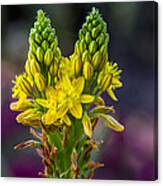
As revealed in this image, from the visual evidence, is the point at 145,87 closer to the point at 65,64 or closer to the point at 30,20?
the point at 65,64

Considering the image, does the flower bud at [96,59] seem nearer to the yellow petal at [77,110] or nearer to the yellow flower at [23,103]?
the yellow petal at [77,110]

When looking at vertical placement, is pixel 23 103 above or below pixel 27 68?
below

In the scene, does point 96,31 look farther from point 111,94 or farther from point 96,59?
point 111,94

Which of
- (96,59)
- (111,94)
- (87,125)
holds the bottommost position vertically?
(87,125)

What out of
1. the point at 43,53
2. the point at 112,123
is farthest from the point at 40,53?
the point at 112,123

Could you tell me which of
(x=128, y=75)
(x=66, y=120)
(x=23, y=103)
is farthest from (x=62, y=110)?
(x=128, y=75)

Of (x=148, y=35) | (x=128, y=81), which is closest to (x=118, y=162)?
(x=128, y=81)

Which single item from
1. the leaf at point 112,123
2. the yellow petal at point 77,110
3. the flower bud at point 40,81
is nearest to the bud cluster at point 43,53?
the flower bud at point 40,81
